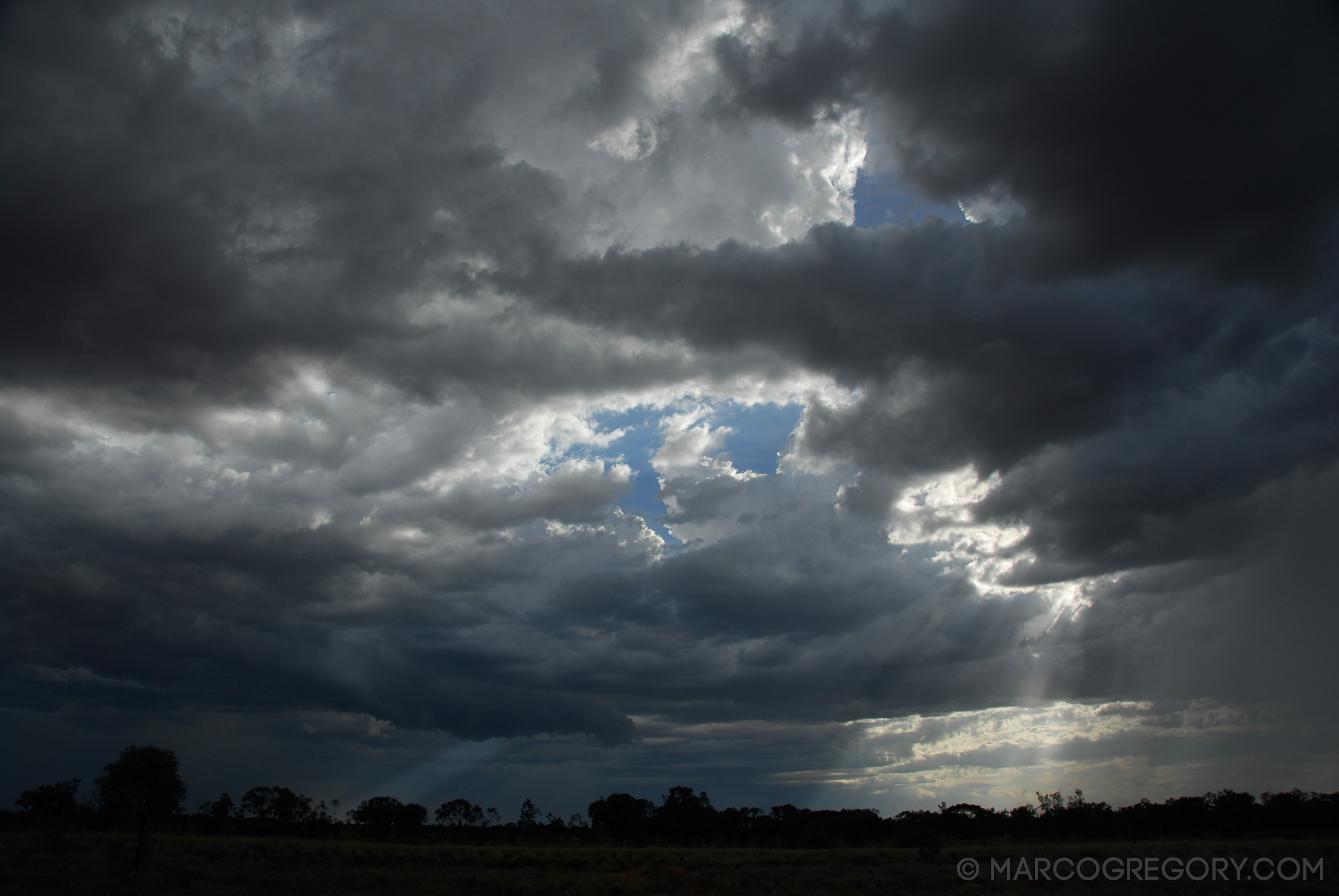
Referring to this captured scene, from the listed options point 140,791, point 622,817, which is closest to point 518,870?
point 140,791

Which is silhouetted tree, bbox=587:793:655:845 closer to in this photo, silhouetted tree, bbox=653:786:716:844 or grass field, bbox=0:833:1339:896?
silhouetted tree, bbox=653:786:716:844

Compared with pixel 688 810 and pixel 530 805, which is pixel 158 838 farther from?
pixel 530 805

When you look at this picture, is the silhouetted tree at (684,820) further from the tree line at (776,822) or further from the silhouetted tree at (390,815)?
the silhouetted tree at (390,815)

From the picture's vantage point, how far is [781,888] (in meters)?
45.8

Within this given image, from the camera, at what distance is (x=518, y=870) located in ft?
187

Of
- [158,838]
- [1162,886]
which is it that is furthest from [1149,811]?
[158,838]

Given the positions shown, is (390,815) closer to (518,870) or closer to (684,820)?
(684,820)

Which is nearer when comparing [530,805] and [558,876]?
[558,876]

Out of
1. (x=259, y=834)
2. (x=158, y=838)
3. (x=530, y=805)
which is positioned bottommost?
(x=530, y=805)

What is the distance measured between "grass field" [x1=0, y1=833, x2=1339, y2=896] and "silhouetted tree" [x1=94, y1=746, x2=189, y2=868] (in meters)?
2.91

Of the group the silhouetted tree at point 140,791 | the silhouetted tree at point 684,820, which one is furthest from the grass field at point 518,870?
the silhouetted tree at point 684,820

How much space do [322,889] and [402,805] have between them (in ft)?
390

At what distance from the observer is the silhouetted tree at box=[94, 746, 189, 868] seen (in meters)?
51.5

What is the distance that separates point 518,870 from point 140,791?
2859 cm
